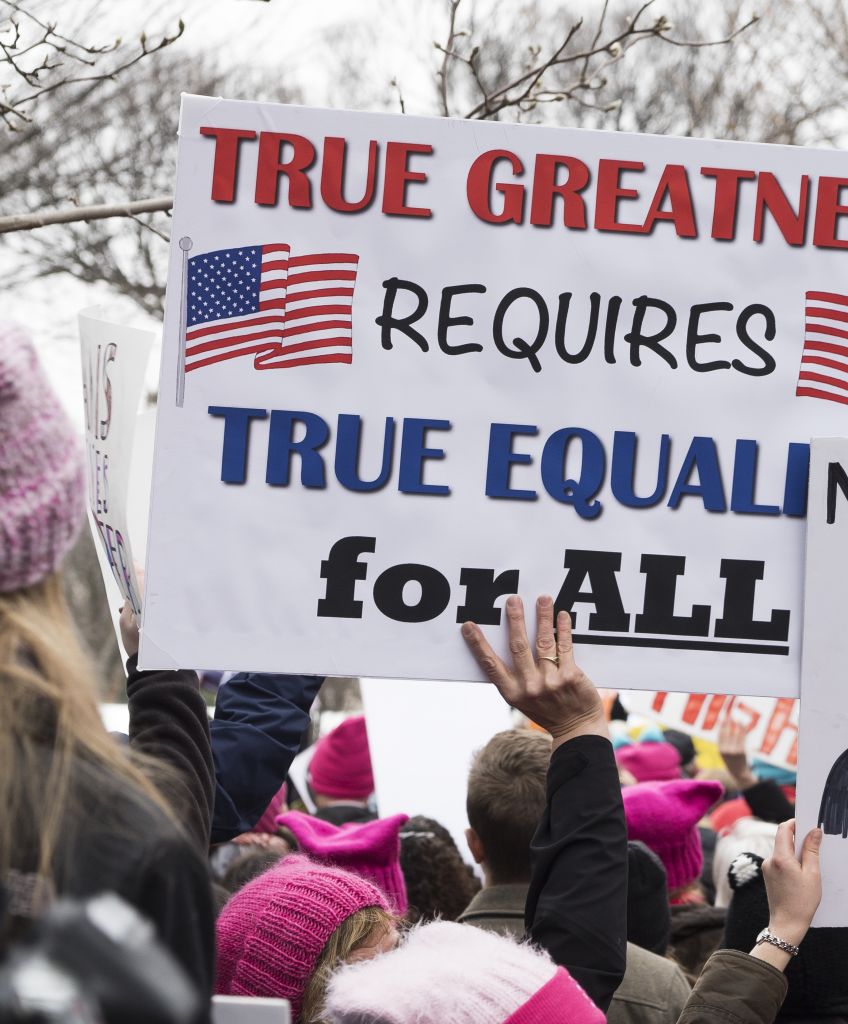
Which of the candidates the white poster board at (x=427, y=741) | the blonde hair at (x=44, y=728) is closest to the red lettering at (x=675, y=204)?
the blonde hair at (x=44, y=728)

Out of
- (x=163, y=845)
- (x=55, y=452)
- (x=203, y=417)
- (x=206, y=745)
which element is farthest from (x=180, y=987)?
(x=203, y=417)

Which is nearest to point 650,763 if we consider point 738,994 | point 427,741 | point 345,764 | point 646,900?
point 345,764

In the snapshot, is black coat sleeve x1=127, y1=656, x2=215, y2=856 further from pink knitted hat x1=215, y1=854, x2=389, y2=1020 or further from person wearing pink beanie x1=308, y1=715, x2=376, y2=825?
person wearing pink beanie x1=308, y1=715, x2=376, y2=825

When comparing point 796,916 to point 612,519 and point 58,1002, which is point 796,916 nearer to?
point 612,519

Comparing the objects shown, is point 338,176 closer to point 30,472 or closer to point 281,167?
point 281,167

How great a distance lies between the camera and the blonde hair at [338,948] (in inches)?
89.4

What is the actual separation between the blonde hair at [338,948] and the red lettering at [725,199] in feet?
4.58

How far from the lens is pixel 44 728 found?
1.23 meters

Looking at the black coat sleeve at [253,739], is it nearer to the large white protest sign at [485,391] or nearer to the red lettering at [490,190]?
the large white protest sign at [485,391]

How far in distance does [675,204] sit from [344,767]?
14.2ft

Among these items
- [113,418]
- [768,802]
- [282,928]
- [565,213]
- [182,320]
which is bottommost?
[768,802]

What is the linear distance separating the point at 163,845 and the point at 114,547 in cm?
141

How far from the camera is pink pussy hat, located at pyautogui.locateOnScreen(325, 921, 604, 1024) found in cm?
184

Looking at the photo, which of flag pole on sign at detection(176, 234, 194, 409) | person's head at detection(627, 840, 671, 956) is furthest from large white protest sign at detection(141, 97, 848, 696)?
person's head at detection(627, 840, 671, 956)
